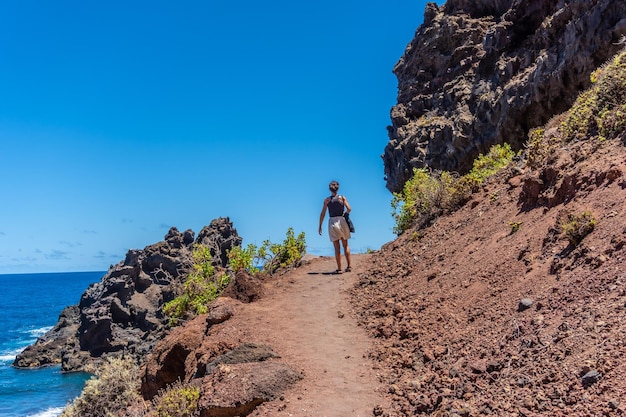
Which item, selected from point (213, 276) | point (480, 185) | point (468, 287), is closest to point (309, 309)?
point (468, 287)

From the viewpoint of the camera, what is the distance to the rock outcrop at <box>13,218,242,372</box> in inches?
1543

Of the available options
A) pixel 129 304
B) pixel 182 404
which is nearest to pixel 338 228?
pixel 182 404

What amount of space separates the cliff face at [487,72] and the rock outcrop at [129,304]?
62.0 ft

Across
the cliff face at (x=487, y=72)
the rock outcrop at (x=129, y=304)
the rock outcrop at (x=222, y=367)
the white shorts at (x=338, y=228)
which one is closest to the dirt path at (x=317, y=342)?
the rock outcrop at (x=222, y=367)

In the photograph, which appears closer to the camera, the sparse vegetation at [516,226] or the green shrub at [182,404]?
the green shrub at [182,404]

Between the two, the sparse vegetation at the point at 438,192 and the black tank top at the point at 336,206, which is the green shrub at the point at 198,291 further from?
the sparse vegetation at the point at 438,192

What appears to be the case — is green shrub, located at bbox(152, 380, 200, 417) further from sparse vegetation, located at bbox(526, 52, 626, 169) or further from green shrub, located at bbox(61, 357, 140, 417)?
sparse vegetation, located at bbox(526, 52, 626, 169)

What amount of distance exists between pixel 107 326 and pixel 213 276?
101 feet

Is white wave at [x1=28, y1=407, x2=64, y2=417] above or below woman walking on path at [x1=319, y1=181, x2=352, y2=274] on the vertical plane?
below

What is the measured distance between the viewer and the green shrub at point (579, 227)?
221 inches

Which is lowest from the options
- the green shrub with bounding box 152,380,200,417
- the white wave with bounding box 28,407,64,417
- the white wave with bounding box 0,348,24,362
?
the white wave with bounding box 28,407,64,417

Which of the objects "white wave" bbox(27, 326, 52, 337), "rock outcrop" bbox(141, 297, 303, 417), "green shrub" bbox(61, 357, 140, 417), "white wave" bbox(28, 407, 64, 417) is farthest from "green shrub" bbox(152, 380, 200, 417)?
"white wave" bbox(27, 326, 52, 337)

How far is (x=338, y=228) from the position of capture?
11.6 metres

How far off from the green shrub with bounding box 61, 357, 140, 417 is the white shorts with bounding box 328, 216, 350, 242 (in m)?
5.11
